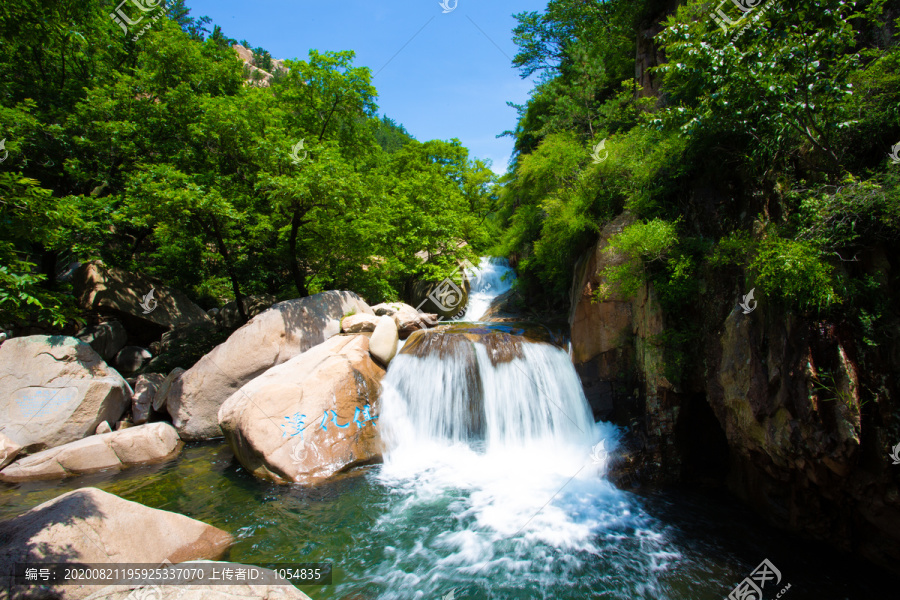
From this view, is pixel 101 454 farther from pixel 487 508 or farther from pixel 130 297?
pixel 487 508

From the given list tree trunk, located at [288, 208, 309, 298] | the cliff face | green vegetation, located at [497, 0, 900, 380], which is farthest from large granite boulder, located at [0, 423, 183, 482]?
green vegetation, located at [497, 0, 900, 380]

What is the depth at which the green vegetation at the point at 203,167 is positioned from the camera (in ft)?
30.2

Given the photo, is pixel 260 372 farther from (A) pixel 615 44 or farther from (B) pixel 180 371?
(A) pixel 615 44

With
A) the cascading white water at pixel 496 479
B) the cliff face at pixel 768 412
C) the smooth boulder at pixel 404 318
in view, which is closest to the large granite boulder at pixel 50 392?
the cascading white water at pixel 496 479

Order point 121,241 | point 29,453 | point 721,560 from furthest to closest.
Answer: point 121,241 → point 29,453 → point 721,560

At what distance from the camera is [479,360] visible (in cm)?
868

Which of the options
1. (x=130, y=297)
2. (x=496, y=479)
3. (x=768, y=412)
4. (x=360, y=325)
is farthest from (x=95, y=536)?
(x=130, y=297)

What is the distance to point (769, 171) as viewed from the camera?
197 inches

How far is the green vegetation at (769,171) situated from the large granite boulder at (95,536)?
7.70 m

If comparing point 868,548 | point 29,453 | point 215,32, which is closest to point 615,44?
point 868,548

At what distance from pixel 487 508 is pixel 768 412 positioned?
4.24 meters

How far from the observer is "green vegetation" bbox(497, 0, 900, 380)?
3.87 metres

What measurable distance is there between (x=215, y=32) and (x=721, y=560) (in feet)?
132

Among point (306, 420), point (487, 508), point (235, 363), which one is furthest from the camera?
point (235, 363)
